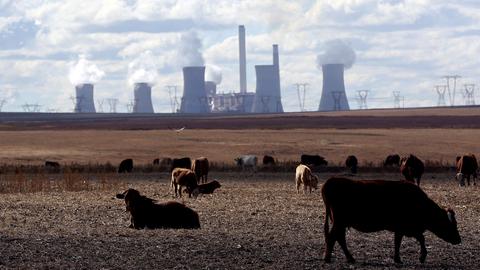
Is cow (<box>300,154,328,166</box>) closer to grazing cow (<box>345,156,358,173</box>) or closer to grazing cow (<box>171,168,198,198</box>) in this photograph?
grazing cow (<box>345,156,358,173</box>)

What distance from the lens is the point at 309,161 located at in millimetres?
58781

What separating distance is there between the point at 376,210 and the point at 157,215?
21.5 ft

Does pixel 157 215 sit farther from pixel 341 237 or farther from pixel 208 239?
pixel 341 237

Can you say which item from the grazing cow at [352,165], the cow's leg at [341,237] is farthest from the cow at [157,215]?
the grazing cow at [352,165]

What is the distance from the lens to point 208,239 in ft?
64.8

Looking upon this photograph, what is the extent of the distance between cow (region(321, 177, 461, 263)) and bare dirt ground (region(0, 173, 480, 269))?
17.4 inches

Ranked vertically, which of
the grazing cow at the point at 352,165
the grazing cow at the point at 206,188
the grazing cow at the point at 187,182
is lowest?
the grazing cow at the point at 352,165

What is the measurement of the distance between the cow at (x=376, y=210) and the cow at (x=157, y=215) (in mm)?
5668

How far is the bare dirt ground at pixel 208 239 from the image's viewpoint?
55.0 ft

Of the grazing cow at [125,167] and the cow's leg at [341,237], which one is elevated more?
the cow's leg at [341,237]

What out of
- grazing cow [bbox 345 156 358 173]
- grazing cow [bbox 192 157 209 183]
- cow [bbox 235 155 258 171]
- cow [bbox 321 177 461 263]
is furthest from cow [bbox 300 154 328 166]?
cow [bbox 321 177 461 263]

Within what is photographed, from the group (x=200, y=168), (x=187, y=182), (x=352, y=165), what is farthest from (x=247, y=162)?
(x=187, y=182)

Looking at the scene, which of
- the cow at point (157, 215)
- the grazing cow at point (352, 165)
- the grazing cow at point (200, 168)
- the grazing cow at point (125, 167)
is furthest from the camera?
the grazing cow at point (125, 167)

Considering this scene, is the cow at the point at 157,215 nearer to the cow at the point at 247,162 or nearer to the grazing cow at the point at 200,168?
the grazing cow at the point at 200,168
